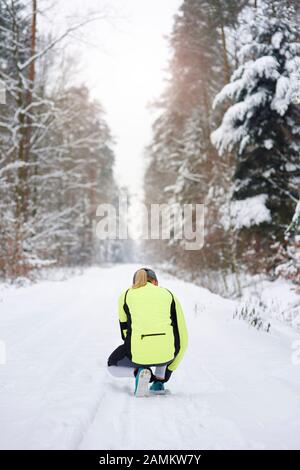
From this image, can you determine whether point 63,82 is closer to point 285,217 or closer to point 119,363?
point 285,217

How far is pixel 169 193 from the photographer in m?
21.7

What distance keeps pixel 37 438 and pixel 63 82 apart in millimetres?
12131

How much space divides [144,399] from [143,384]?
140 millimetres

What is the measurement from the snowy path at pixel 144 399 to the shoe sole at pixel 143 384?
6 cm

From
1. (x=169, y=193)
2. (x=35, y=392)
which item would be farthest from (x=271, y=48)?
(x=169, y=193)

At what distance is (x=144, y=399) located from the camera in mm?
3096

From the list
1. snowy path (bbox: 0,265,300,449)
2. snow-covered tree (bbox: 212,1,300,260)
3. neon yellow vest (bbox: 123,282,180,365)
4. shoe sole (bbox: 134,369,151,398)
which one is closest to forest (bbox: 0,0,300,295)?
snow-covered tree (bbox: 212,1,300,260)

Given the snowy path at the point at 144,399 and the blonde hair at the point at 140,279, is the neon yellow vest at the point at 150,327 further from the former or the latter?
the snowy path at the point at 144,399

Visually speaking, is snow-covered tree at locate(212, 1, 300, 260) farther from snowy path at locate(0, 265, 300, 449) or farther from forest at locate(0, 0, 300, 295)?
snowy path at locate(0, 265, 300, 449)

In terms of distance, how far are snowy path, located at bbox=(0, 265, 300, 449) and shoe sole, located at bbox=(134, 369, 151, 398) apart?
60 mm

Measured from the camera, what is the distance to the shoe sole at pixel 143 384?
3.09 meters

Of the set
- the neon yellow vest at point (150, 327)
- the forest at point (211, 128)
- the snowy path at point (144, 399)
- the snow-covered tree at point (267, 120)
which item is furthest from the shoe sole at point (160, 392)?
the snow-covered tree at point (267, 120)

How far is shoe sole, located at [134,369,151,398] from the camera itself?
3.09m
